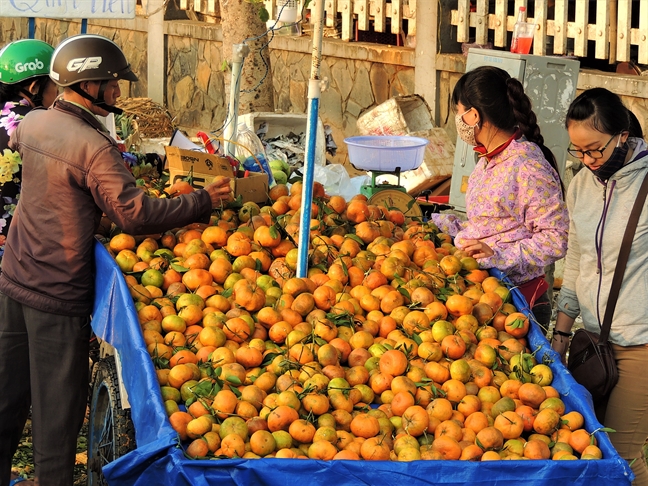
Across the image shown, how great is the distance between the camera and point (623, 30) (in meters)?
7.13

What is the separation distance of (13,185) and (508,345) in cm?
243

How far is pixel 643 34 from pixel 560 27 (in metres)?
0.83

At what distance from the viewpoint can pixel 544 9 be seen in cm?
769

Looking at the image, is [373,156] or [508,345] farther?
[373,156]

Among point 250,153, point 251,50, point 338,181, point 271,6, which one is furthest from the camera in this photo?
point 271,6

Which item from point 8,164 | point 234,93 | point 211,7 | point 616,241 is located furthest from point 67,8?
point 211,7

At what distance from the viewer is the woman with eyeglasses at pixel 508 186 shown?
360 centimetres

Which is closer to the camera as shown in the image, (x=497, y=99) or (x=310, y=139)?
(x=310, y=139)

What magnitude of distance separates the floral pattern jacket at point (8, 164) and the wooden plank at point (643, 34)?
4773mm

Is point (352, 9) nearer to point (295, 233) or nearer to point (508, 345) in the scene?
point (295, 233)

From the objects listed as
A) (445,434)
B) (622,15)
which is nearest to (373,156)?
(445,434)

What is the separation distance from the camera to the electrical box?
20.5 feet

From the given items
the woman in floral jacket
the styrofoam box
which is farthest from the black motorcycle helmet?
the styrofoam box

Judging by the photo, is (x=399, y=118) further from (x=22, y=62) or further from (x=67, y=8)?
(x=22, y=62)
